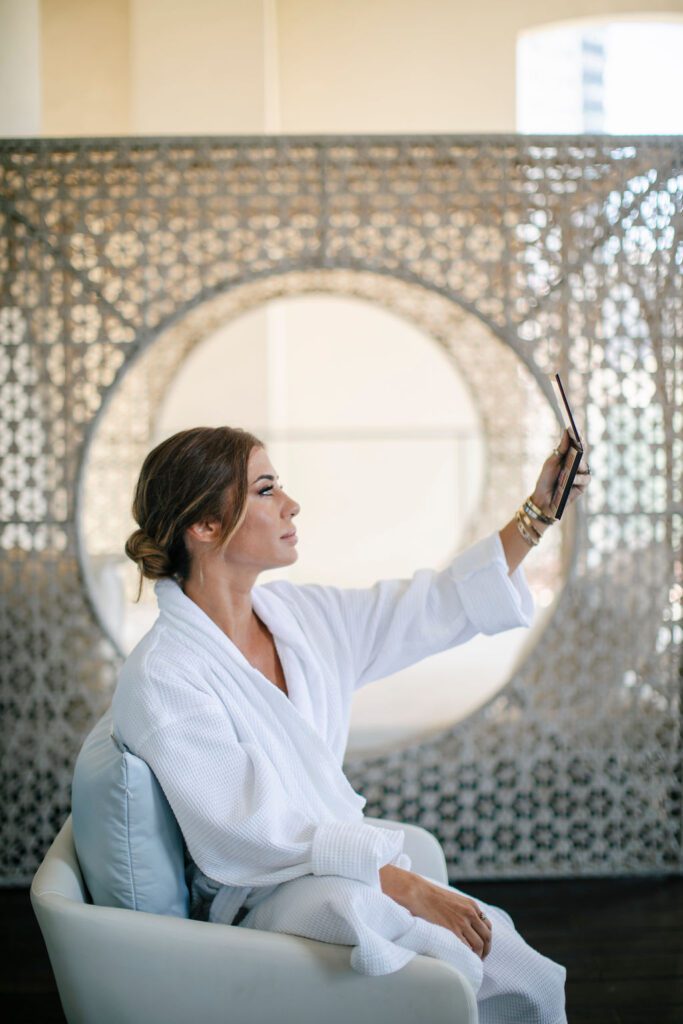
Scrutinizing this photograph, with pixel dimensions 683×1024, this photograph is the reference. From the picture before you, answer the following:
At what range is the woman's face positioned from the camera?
69.0 inches

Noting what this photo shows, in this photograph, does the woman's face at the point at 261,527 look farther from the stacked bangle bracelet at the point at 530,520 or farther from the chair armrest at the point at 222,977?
the chair armrest at the point at 222,977

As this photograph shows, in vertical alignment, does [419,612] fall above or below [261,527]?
below

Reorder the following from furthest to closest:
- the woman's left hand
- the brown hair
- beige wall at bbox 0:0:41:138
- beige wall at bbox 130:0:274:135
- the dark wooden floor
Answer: beige wall at bbox 130:0:274:135, beige wall at bbox 0:0:41:138, the dark wooden floor, the woman's left hand, the brown hair

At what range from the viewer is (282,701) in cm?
165

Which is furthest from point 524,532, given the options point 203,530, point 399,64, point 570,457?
point 399,64

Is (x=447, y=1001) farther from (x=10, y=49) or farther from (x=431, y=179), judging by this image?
(x=10, y=49)

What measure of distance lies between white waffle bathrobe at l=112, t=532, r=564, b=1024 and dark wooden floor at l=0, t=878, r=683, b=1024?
79 cm

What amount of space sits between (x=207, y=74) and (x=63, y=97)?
3.07ft

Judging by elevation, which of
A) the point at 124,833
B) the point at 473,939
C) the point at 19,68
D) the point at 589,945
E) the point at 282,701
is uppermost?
the point at 19,68

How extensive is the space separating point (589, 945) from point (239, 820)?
4.93 ft

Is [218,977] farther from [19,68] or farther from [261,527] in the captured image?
[19,68]

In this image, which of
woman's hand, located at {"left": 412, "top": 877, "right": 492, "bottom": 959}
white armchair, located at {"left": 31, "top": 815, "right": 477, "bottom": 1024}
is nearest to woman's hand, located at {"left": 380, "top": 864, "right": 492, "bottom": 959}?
woman's hand, located at {"left": 412, "top": 877, "right": 492, "bottom": 959}

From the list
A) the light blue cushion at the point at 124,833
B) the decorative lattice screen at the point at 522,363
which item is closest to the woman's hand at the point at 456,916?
the light blue cushion at the point at 124,833

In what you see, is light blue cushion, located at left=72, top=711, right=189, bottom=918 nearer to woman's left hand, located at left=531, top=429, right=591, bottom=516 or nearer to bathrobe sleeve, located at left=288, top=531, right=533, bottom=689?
bathrobe sleeve, located at left=288, top=531, right=533, bottom=689
